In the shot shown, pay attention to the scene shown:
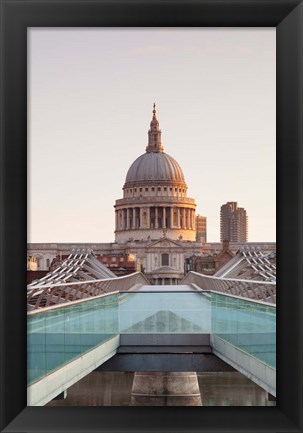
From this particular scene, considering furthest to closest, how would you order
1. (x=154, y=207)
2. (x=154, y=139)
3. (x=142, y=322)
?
(x=154, y=139) < (x=154, y=207) < (x=142, y=322)

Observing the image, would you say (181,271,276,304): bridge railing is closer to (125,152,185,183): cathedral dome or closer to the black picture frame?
the black picture frame

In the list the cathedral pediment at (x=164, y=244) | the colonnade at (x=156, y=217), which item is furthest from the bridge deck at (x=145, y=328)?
the colonnade at (x=156, y=217)

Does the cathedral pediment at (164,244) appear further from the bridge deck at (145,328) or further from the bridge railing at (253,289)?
the bridge deck at (145,328)

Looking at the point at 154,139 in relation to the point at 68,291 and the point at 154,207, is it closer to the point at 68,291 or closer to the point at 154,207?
the point at 154,207

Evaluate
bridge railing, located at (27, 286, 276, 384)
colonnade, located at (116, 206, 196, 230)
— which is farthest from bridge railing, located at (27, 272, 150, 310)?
colonnade, located at (116, 206, 196, 230)

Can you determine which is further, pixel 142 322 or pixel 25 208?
pixel 142 322

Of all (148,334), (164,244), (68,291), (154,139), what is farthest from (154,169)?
(148,334)
